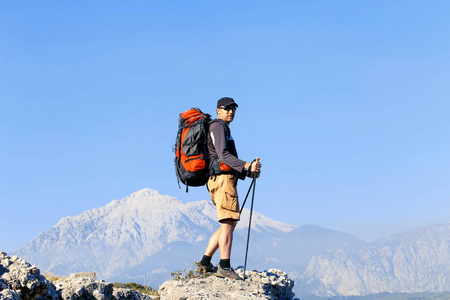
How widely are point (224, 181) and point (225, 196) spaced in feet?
0.96

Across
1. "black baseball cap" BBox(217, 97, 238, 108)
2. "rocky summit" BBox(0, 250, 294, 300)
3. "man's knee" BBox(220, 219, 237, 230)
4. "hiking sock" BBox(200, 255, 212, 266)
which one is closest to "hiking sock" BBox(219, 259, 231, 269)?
"rocky summit" BBox(0, 250, 294, 300)

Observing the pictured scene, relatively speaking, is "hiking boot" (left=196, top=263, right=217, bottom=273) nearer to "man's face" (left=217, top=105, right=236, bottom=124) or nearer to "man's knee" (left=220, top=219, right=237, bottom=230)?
"man's knee" (left=220, top=219, right=237, bottom=230)

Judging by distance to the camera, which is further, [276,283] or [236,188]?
[276,283]

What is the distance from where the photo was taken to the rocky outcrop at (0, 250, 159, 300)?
6.03 metres

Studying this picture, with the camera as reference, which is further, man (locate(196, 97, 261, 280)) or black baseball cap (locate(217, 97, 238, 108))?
black baseball cap (locate(217, 97, 238, 108))

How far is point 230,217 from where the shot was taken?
9297 mm

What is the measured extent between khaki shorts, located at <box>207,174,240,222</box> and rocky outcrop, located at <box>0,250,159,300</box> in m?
2.59

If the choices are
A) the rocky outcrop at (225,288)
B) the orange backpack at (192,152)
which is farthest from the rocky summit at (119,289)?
the orange backpack at (192,152)


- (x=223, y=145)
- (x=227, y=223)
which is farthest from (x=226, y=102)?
(x=227, y=223)

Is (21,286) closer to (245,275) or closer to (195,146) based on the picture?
(195,146)

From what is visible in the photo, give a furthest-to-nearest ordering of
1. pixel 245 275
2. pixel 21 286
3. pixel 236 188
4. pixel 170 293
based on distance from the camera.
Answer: pixel 245 275
pixel 236 188
pixel 170 293
pixel 21 286

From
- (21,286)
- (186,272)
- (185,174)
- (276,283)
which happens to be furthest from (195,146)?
(21,286)

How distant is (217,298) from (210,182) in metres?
2.29

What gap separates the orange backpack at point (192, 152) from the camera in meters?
9.29
